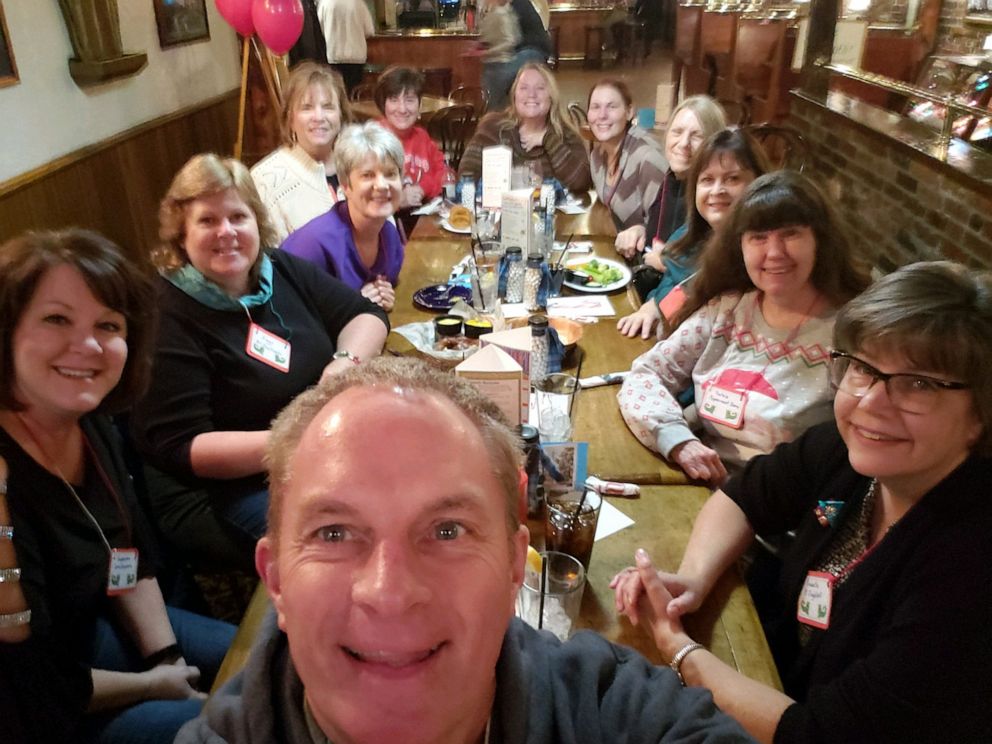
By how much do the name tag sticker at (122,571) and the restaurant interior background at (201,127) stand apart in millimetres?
2123

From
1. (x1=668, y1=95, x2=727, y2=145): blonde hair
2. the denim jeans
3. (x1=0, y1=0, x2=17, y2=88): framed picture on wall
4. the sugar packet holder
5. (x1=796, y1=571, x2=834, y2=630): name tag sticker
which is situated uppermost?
(x1=0, y1=0, x2=17, y2=88): framed picture on wall

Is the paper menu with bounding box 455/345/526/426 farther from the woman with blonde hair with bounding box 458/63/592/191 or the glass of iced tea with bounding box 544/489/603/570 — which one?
the woman with blonde hair with bounding box 458/63/592/191

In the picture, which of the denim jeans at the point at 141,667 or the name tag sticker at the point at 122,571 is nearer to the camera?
the denim jeans at the point at 141,667

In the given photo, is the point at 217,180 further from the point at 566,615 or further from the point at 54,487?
the point at 566,615

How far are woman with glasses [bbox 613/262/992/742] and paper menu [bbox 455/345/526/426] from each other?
376mm

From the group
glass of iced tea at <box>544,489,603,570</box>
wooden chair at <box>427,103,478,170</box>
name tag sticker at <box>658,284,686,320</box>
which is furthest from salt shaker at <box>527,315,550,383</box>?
wooden chair at <box>427,103,478,170</box>

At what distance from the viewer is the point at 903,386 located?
1.17 m

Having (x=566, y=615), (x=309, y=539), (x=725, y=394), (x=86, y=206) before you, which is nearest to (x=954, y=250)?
(x=725, y=394)

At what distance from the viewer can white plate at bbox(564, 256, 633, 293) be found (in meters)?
2.64

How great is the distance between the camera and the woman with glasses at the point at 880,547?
1.02 m

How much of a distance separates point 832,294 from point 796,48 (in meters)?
4.28

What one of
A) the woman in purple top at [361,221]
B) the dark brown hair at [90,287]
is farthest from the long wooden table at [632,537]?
the dark brown hair at [90,287]

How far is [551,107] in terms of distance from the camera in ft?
13.0

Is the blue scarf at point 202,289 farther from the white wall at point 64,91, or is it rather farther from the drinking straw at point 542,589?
the white wall at point 64,91
